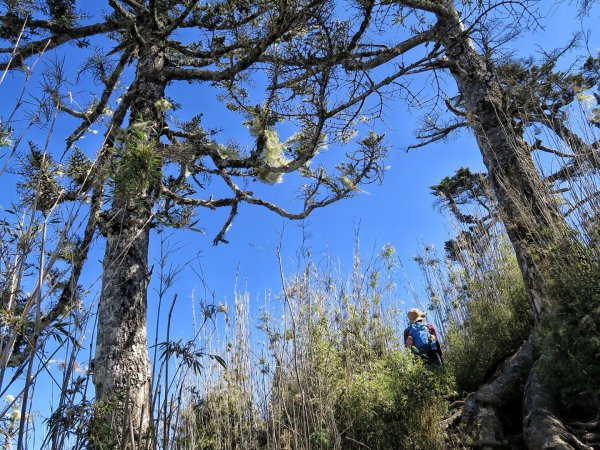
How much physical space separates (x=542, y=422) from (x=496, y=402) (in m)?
0.60

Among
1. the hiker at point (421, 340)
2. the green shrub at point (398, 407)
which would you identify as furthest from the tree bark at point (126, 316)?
the hiker at point (421, 340)

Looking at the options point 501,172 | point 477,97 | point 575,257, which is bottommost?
point 575,257

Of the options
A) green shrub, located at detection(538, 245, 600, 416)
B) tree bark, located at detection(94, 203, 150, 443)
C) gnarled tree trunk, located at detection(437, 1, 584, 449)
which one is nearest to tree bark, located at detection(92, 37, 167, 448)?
tree bark, located at detection(94, 203, 150, 443)

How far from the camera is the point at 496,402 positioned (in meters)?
3.21

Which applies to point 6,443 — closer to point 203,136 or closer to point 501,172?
point 203,136

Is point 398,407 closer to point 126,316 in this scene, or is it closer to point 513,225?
point 513,225

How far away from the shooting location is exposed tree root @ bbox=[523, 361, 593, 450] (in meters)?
2.45

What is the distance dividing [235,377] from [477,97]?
10.9ft

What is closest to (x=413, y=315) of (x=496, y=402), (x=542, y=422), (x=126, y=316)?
(x=496, y=402)

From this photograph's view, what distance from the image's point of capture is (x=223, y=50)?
3.67 m

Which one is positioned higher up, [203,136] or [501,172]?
[203,136]

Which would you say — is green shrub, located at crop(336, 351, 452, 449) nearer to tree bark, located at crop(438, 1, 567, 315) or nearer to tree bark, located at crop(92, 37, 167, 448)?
tree bark, located at crop(438, 1, 567, 315)

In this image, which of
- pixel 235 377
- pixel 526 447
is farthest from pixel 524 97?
pixel 235 377

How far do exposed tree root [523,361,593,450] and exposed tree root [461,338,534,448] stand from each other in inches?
11.1
